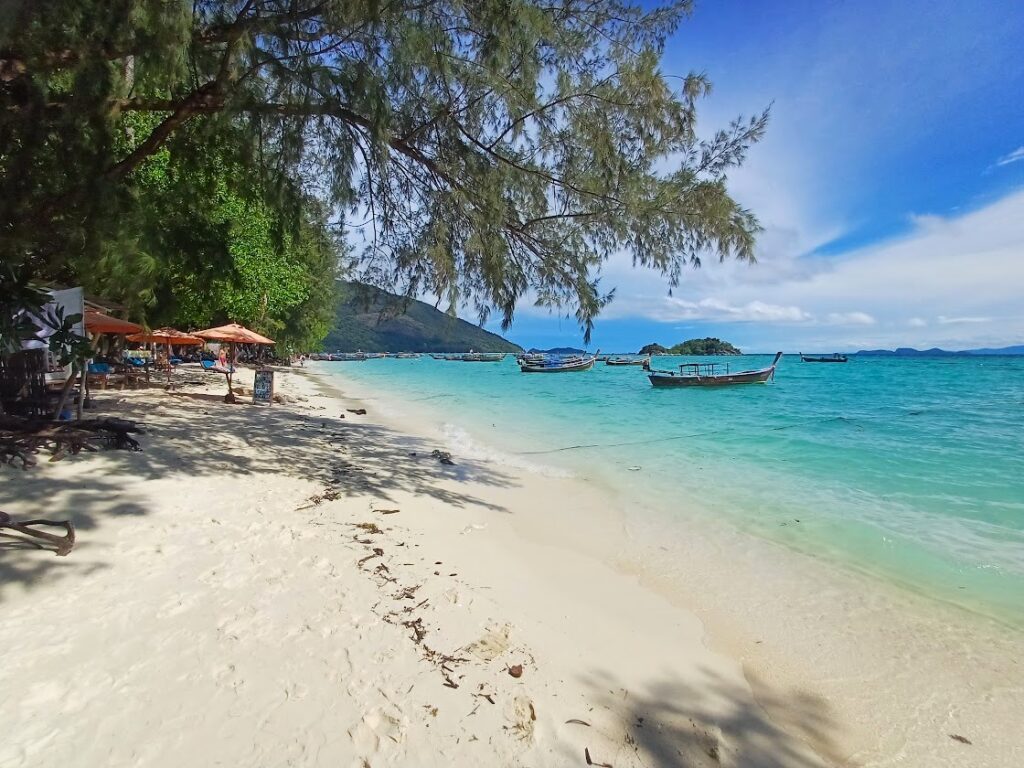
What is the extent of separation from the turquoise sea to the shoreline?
479 mm

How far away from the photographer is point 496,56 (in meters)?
4.26

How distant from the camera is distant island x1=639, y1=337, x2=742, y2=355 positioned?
452 ft

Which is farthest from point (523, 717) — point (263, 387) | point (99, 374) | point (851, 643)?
point (99, 374)

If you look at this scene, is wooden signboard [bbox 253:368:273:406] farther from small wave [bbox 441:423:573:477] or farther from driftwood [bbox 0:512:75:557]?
driftwood [bbox 0:512:75:557]

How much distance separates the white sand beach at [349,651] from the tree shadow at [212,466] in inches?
1.5

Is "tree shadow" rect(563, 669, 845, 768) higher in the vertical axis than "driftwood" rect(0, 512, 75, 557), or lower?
lower

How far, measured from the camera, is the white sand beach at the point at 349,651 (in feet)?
6.07

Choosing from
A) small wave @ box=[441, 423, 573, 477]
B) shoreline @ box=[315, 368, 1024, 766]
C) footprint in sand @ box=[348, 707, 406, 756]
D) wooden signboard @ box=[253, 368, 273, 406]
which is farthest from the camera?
wooden signboard @ box=[253, 368, 273, 406]

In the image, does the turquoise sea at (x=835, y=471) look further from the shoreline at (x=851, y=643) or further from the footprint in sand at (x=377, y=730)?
the footprint in sand at (x=377, y=730)

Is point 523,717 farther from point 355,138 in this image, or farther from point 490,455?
point 490,455

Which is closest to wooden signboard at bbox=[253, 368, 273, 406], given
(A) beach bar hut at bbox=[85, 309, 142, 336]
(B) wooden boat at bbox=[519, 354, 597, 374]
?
(A) beach bar hut at bbox=[85, 309, 142, 336]

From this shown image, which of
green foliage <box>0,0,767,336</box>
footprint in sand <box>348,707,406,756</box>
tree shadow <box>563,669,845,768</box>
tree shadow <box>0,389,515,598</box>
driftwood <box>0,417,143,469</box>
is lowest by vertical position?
tree shadow <box>563,669,845,768</box>

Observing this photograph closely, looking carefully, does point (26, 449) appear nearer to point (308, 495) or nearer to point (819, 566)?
point (308, 495)

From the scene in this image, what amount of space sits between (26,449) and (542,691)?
5.10 m
